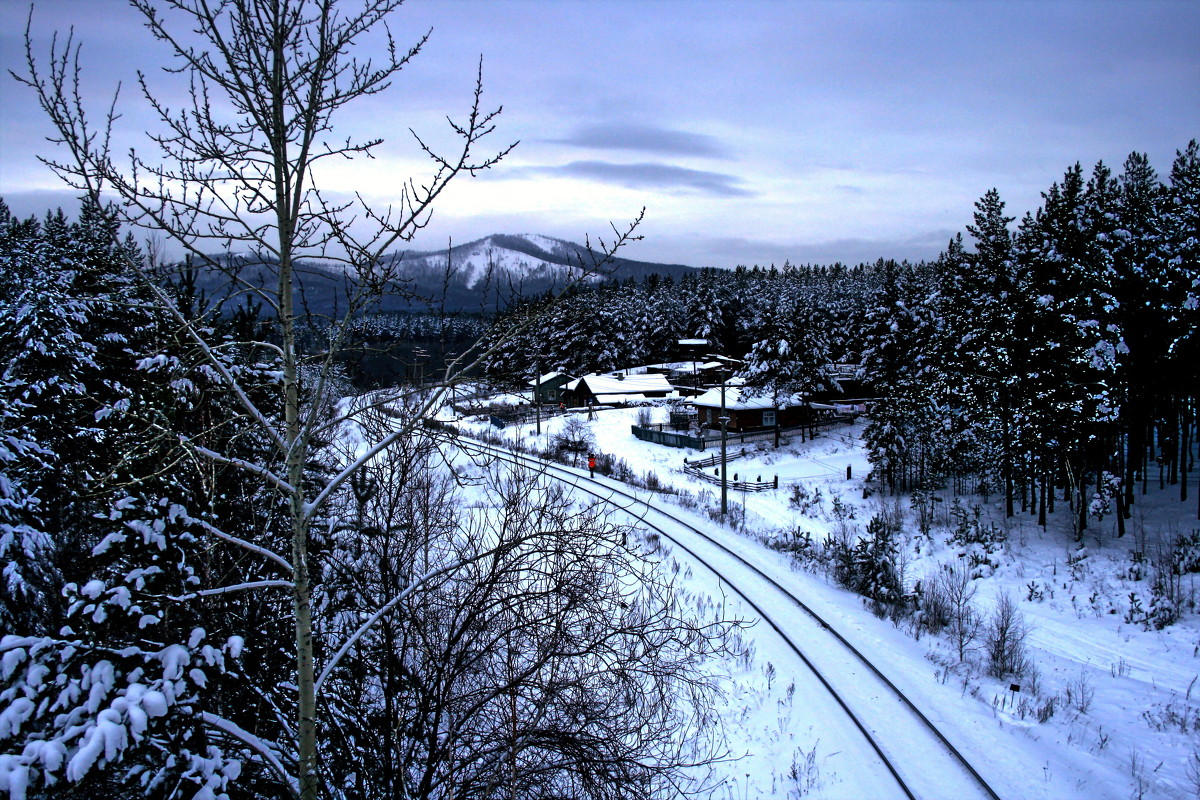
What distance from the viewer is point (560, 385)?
72125 millimetres

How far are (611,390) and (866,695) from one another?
54778 mm

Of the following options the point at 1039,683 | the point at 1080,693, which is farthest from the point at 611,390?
the point at 1080,693

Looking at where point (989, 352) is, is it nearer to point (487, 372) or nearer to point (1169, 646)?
point (1169, 646)

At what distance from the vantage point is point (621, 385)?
68188 mm

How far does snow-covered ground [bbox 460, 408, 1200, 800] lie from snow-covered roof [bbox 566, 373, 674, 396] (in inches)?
1629

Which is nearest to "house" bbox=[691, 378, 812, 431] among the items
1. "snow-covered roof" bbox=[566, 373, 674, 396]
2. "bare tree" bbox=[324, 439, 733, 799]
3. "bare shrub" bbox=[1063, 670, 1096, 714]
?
"snow-covered roof" bbox=[566, 373, 674, 396]

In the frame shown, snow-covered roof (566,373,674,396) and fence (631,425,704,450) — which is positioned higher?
snow-covered roof (566,373,674,396)

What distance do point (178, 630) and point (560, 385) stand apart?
6711 cm

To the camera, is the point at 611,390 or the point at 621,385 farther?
the point at 621,385

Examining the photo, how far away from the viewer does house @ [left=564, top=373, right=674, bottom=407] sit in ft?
215

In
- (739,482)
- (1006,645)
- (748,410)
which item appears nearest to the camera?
(1006,645)

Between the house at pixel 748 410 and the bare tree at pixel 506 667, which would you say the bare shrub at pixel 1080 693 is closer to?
the bare tree at pixel 506 667

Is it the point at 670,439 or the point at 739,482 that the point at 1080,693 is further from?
the point at 670,439

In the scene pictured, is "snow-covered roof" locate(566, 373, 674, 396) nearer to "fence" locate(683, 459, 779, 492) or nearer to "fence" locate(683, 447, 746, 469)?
"fence" locate(683, 447, 746, 469)
